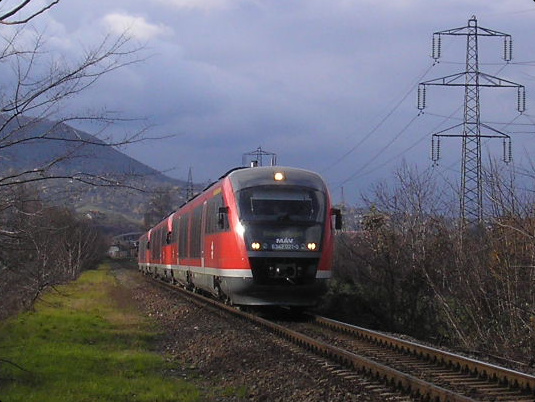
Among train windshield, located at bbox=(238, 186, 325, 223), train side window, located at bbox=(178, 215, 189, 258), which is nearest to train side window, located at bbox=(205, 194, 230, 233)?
train windshield, located at bbox=(238, 186, 325, 223)

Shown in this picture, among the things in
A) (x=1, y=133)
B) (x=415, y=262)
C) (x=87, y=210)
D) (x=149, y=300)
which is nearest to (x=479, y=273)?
(x=415, y=262)

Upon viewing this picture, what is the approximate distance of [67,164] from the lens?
803cm

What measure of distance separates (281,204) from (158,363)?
569 centimetres

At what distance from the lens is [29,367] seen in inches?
454

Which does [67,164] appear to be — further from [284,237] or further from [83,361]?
[284,237]

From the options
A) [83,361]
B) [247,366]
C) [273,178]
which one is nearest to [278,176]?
[273,178]

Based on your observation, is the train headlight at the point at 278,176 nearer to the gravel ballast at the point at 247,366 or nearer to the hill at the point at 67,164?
the gravel ballast at the point at 247,366

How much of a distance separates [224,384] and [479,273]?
703cm

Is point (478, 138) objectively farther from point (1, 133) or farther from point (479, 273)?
point (1, 133)

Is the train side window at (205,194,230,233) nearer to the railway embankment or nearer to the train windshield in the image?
the train windshield

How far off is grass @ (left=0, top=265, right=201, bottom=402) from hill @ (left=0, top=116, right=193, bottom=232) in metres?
2.55

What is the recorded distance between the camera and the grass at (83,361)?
943 centimetres

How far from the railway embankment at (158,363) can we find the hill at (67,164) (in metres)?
2.55

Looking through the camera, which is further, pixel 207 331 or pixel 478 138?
pixel 478 138
